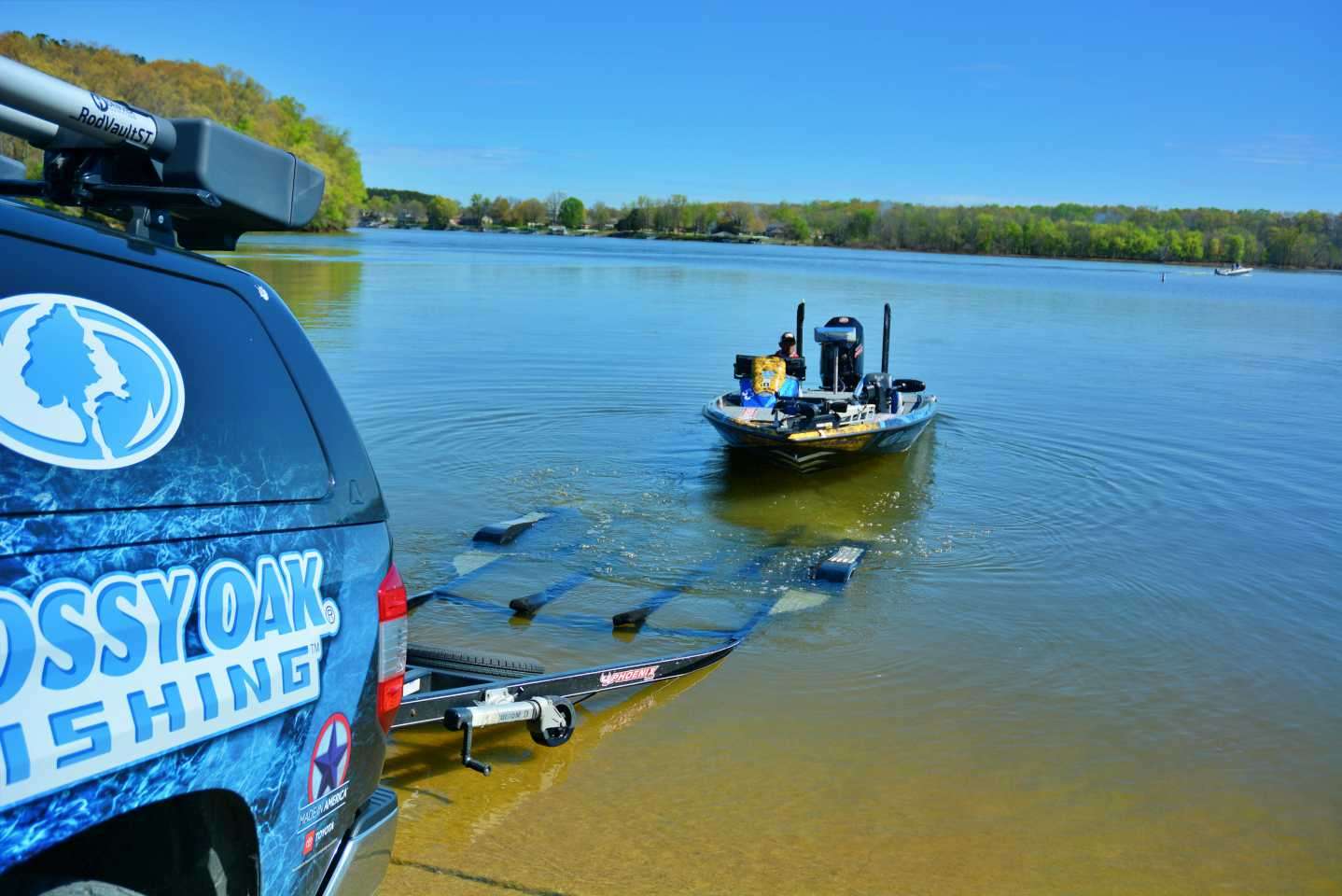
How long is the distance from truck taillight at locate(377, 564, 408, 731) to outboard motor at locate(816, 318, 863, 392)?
12.6 metres

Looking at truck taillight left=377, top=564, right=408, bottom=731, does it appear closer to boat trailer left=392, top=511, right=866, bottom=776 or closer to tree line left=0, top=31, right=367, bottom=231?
boat trailer left=392, top=511, right=866, bottom=776

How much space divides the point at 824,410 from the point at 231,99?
125860 mm

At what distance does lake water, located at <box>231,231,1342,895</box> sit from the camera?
16.6 feet

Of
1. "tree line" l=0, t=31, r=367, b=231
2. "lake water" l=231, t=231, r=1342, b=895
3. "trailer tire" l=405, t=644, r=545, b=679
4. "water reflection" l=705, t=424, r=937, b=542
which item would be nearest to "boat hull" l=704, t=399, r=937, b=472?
"water reflection" l=705, t=424, r=937, b=542

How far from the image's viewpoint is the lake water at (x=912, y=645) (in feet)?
16.6

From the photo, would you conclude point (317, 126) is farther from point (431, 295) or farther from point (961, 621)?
point (961, 621)

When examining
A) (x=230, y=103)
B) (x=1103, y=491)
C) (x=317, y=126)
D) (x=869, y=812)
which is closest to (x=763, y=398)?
(x=1103, y=491)

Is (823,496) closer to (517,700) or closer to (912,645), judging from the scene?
(912,645)

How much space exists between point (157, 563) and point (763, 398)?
38.1 feet

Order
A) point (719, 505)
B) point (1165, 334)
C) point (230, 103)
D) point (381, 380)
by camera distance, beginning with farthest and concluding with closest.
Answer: point (230, 103) < point (1165, 334) < point (381, 380) < point (719, 505)

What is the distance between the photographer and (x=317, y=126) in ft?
455

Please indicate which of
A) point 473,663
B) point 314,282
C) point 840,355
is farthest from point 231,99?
point 473,663

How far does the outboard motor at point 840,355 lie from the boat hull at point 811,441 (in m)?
2.16

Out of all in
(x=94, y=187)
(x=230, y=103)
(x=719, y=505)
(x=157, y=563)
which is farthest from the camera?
(x=230, y=103)
